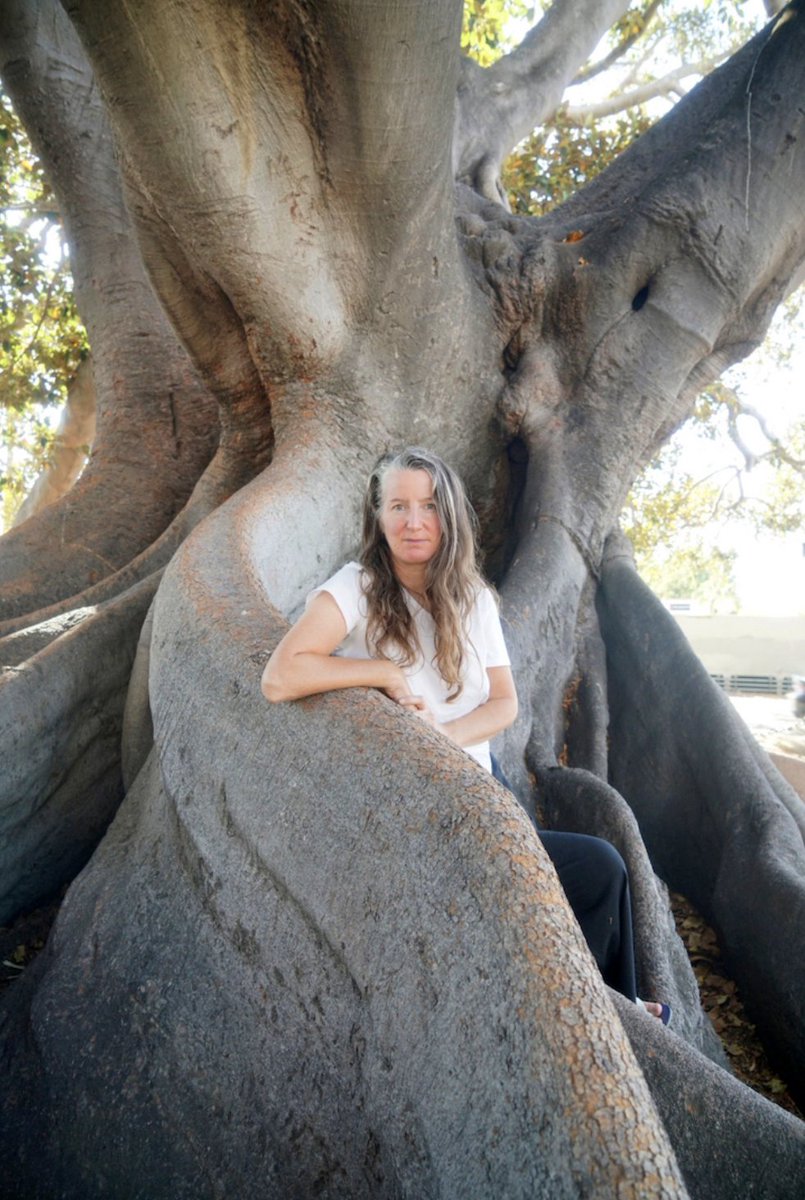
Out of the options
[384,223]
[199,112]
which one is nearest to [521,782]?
[384,223]

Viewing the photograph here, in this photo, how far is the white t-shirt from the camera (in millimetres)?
2223

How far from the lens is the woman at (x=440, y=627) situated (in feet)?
7.31

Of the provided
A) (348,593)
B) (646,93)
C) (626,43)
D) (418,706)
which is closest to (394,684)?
(418,706)

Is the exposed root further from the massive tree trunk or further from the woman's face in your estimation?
the woman's face

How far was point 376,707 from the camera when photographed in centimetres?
192

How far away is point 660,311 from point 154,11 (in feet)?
8.37

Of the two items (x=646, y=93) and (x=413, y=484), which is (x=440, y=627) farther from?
(x=646, y=93)

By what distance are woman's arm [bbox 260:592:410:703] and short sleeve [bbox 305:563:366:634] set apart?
72 millimetres

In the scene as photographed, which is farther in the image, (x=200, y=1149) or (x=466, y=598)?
(x=466, y=598)

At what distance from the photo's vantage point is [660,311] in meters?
4.49

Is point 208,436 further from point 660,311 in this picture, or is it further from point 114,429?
point 660,311

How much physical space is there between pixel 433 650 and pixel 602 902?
769mm

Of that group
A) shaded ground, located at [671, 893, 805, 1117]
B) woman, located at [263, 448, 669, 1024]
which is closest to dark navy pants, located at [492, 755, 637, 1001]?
woman, located at [263, 448, 669, 1024]

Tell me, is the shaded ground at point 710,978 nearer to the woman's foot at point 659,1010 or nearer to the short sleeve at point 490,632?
the woman's foot at point 659,1010
